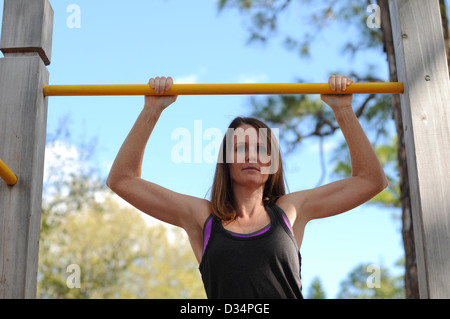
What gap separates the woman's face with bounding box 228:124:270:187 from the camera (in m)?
1.66

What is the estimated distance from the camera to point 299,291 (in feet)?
4.90

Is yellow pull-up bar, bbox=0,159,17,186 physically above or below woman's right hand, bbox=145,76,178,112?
below

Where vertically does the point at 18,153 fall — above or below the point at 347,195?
above

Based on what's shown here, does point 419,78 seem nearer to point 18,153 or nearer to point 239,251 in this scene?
point 239,251

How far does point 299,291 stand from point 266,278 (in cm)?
11

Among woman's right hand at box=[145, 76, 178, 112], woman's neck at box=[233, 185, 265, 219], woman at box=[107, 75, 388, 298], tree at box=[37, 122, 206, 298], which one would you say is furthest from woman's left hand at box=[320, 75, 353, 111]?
tree at box=[37, 122, 206, 298]

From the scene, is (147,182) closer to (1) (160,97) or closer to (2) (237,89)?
(1) (160,97)

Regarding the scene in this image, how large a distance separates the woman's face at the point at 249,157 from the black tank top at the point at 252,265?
18 cm

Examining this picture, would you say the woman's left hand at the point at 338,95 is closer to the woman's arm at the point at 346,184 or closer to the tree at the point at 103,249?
the woman's arm at the point at 346,184

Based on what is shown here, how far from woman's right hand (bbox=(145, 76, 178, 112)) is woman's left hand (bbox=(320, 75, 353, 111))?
1.49 feet

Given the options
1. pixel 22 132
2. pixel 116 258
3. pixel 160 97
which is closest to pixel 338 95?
pixel 160 97

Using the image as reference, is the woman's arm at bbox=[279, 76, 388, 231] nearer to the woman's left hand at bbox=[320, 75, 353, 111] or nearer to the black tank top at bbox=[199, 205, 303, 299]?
the woman's left hand at bbox=[320, 75, 353, 111]

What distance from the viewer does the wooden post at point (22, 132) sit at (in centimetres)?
152
